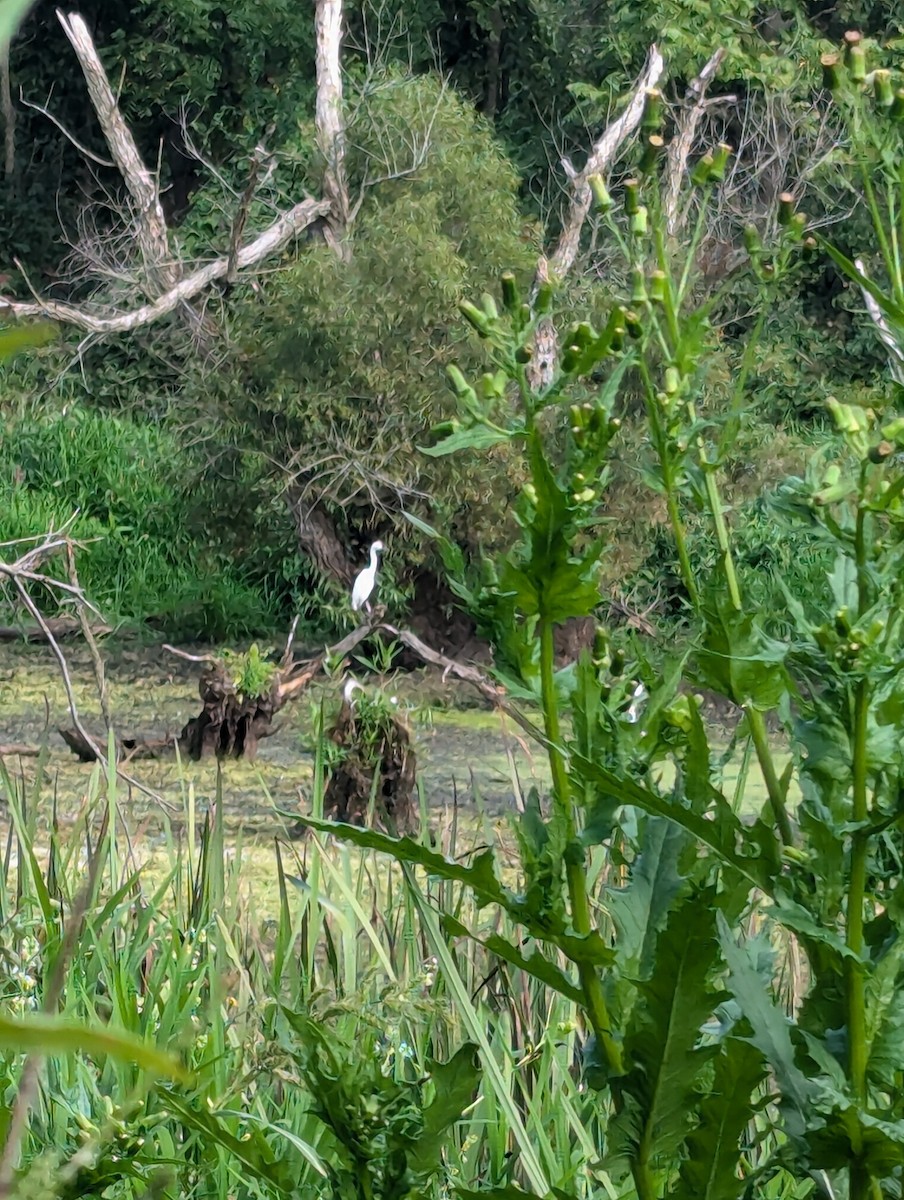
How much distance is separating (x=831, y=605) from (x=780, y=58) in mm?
8942

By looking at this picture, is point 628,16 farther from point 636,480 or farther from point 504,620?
point 504,620

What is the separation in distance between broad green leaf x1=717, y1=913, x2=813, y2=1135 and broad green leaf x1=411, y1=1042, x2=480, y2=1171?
123 millimetres

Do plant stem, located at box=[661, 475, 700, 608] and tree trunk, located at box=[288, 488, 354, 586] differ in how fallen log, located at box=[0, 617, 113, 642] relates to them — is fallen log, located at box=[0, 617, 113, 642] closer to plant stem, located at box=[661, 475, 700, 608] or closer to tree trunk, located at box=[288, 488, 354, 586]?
tree trunk, located at box=[288, 488, 354, 586]

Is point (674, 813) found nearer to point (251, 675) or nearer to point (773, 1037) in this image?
point (773, 1037)

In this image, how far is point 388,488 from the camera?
16.2ft

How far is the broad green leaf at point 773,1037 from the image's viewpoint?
67cm

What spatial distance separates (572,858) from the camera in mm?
641

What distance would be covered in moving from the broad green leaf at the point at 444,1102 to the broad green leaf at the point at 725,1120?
104 mm

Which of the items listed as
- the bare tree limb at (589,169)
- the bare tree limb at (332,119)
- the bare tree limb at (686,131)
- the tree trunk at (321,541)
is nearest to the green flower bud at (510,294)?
the tree trunk at (321,541)

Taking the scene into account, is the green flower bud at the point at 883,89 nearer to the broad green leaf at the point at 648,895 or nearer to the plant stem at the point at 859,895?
the plant stem at the point at 859,895

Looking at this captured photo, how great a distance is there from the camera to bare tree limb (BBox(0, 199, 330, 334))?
19.1 ft

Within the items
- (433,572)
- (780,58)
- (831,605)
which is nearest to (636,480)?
(433,572)

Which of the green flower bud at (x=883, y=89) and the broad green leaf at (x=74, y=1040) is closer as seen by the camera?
the broad green leaf at (x=74, y=1040)

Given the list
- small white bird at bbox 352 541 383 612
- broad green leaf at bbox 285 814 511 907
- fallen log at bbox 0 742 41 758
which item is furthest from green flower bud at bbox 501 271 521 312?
small white bird at bbox 352 541 383 612
